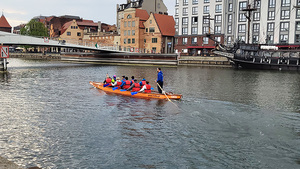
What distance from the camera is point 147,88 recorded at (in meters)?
25.0

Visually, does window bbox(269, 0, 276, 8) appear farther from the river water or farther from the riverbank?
the river water

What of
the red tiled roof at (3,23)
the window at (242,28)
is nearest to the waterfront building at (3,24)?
the red tiled roof at (3,23)

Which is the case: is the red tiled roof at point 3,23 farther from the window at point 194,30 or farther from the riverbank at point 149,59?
the window at point 194,30

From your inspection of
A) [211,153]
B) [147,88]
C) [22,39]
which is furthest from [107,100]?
[22,39]

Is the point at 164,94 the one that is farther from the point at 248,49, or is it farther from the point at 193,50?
the point at 193,50

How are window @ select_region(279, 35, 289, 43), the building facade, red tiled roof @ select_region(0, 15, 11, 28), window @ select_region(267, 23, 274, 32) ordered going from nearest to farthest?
1. the building facade
2. window @ select_region(279, 35, 289, 43)
3. window @ select_region(267, 23, 274, 32)
4. red tiled roof @ select_region(0, 15, 11, 28)

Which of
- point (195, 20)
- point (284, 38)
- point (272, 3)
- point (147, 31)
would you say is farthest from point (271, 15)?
point (147, 31)

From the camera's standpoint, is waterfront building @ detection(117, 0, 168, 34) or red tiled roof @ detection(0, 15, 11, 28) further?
red tiled roof @ detection(0, 15, 11, 28)

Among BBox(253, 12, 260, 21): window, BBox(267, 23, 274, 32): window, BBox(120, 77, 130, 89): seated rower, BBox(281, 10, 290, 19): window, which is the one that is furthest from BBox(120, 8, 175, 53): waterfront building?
BBox(120, 77, 130, 89): seated rower

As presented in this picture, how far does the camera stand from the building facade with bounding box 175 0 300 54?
7081 cm

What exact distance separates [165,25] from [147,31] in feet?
20.0

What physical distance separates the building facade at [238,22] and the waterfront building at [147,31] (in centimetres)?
523

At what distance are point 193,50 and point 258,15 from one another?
20.4 meters

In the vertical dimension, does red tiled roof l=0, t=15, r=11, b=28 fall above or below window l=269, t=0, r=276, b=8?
above
